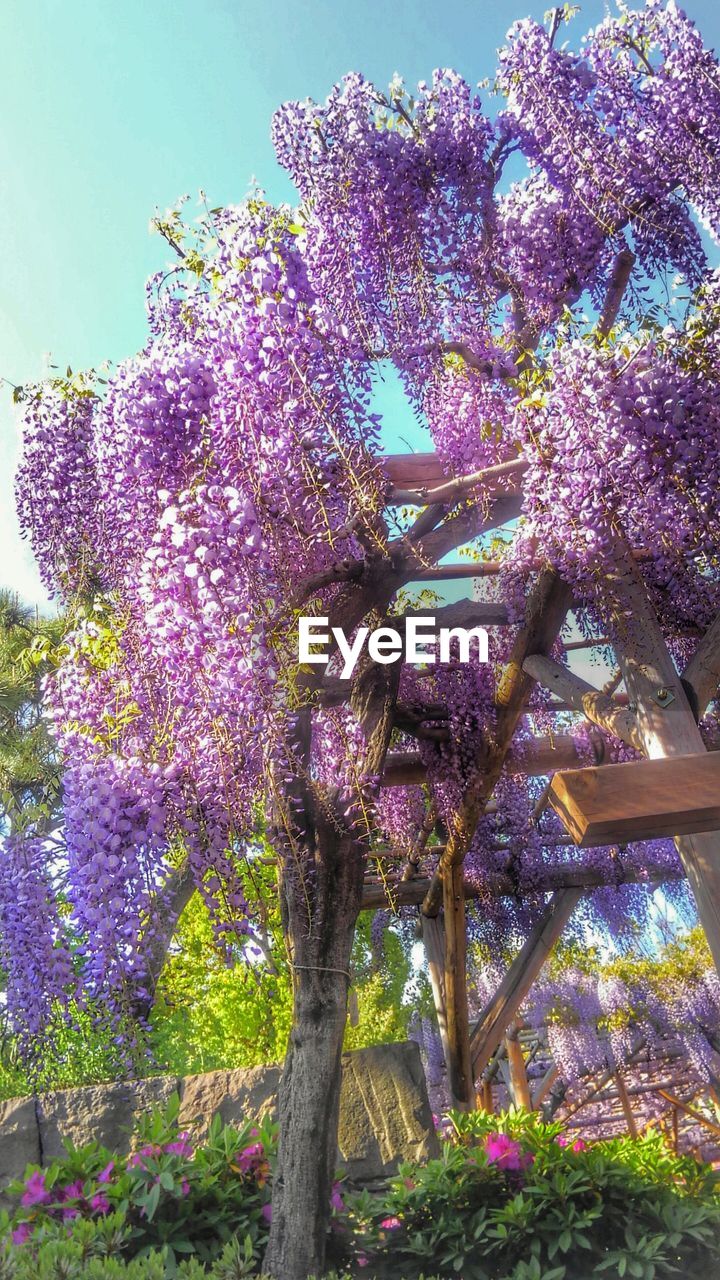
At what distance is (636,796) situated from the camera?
7.50ft

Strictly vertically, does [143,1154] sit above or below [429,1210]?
above

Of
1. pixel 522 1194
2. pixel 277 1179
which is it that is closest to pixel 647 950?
pixel 522 1194

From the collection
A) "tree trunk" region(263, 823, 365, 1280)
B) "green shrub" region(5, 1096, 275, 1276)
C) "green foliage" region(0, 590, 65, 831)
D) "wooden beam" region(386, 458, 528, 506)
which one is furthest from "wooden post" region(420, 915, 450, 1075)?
"green foliage" region(0, 590, 65, 831)

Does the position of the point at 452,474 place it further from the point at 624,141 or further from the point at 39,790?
the point at 39,790

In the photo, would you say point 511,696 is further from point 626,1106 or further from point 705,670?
point 626,1106

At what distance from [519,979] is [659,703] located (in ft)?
11.8

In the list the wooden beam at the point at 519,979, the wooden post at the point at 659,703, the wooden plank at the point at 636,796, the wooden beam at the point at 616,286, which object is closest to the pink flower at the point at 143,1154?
the wooden plank at the point at 636,796

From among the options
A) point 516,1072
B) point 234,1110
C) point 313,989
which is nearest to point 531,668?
point 313,989

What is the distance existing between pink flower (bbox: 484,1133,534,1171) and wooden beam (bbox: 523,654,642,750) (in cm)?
154

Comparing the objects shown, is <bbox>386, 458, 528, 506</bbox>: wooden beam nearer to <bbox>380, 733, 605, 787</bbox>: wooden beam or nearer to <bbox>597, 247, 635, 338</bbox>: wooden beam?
<bbox>597, 247, 635, 338</bbox>: wooden beam

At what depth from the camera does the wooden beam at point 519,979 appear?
622cm

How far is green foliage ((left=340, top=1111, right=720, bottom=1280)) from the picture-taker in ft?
9.60

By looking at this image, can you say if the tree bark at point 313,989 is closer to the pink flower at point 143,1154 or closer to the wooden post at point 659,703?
the pink flower at point 143,1154

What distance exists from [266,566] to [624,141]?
7.74 feet
